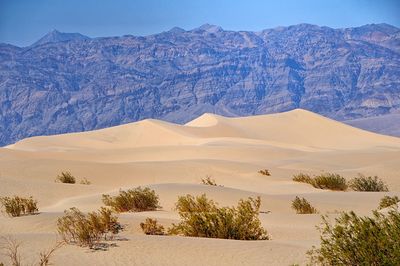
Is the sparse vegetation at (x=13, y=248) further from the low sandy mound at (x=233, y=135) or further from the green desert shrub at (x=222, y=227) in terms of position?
the low sandy mound at (x=233, y=135)

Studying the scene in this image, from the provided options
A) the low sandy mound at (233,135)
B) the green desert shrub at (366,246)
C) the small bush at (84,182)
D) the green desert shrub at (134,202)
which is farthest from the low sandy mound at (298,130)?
the green desert shrub at (366,246)

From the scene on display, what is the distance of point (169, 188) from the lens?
18.3m

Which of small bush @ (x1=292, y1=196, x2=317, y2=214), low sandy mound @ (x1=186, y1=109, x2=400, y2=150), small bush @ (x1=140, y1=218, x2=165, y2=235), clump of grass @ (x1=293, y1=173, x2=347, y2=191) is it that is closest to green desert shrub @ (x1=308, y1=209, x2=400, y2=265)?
small bush @ (x1=140, y1=218, x2=165, y2=235)

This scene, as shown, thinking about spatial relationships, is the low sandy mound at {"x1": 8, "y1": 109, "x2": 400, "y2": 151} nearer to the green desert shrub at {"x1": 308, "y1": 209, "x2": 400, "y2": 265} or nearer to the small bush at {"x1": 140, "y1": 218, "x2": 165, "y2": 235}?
the small bush at {"x1": 140, "y1": 218, "x2": 165, "y2": 235}

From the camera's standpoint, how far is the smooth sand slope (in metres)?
8.26

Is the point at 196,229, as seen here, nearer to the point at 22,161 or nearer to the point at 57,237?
the point at 57,237

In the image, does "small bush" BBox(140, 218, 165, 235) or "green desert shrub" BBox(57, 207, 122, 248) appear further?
"small bush" BBox(140, 218, 165, 235)

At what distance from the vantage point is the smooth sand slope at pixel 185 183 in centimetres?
826

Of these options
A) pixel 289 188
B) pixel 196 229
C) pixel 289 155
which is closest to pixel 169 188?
pixel 289 188

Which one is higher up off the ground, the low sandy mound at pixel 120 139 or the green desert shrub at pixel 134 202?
the low sandy mound at pixel 120 139

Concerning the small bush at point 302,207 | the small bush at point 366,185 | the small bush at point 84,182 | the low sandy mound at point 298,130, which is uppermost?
the low sandy mound at point 298,130

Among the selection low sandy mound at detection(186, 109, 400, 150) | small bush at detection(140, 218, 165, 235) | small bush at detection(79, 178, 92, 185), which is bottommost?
small bush at detection(140, 218, 165, 235)

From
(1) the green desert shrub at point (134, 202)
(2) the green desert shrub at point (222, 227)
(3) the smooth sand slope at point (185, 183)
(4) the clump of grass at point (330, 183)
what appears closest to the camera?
(3) the smooth sand slope at point (185, 183)

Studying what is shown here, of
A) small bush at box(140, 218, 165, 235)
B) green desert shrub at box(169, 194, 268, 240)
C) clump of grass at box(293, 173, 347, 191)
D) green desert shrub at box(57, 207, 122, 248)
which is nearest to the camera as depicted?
green desert shrub at box(57, 207, 122, 248)
